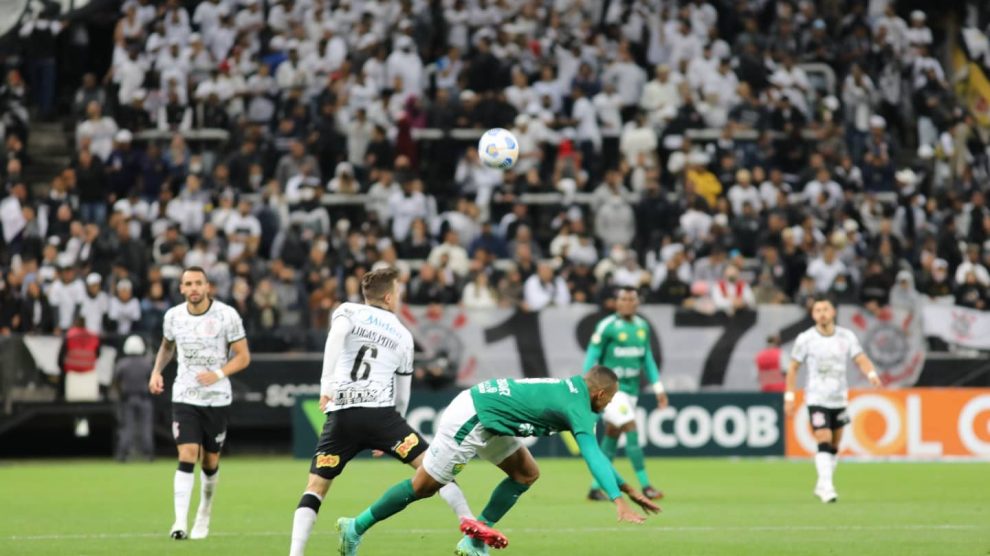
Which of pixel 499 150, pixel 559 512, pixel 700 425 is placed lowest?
pixel 700 425

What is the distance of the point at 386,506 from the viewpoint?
447 inches

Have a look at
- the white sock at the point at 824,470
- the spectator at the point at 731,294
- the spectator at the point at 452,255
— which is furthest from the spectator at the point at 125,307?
the white sock at the point at 824,470

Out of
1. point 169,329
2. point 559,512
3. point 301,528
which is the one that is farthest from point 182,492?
point 559,512

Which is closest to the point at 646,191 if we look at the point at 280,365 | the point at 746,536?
the point at 280,365

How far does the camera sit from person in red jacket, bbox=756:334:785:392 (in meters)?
26.4

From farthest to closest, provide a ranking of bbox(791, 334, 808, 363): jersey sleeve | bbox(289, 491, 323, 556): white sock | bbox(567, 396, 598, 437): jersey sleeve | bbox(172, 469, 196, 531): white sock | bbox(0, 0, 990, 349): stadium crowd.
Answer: bbox(0, 0, 990, 349): stadium crowd, bbox(791, 334, 808, 363): jersey sleeve, bbox(172, 469, 196, 531): white sock, bbox(289, 491, 323, 556): white sock, bbox(567, 396, 598, 437): jersey sleeve

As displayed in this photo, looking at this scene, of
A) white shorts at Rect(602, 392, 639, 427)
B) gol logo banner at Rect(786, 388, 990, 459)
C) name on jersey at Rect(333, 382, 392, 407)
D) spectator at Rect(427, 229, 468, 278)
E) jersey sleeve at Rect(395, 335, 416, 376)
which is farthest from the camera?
spectator at Rect(427, 229, 468, 278)

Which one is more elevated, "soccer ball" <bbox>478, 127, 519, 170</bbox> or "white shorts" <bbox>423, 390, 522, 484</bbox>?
"soccer ball" <bbox>478, 127, 519, 170</bbox>

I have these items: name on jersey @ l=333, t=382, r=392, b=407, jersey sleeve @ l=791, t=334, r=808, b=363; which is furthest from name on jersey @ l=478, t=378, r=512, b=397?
jersey sleeve @ l=791, t=334, r=808, b=363

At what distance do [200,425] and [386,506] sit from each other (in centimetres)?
356

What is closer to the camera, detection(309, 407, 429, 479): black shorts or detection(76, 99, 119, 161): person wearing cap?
detection(309, 407, 429, 479): black shorts

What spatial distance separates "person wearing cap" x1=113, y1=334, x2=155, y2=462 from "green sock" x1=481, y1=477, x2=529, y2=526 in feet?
48.7

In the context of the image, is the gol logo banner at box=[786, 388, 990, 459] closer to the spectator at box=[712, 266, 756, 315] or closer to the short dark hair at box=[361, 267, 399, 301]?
the spectator at box=[712, 266, 756, 315]

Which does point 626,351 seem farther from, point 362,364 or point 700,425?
point 700,425
